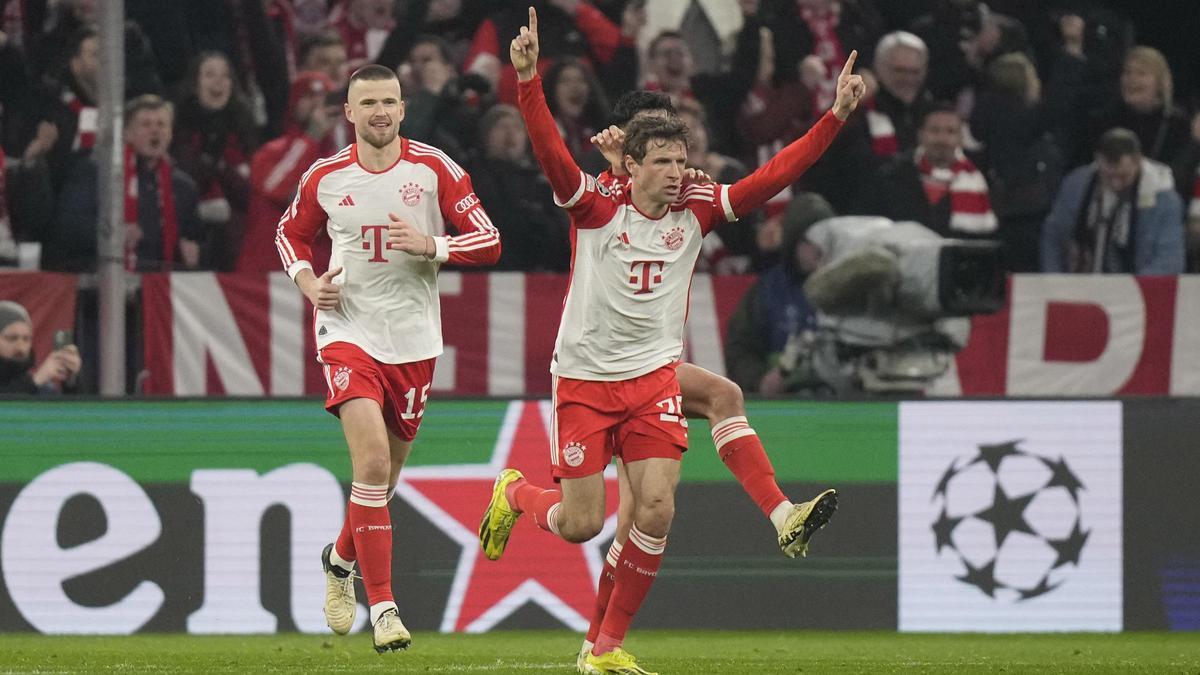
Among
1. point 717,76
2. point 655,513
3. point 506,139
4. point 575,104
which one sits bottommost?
point 655,513

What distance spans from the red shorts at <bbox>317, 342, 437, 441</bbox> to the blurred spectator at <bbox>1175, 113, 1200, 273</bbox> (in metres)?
6.59

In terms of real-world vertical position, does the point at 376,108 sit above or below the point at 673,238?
above

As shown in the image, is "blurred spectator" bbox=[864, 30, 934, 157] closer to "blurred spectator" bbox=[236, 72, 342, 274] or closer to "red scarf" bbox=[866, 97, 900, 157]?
"red scarf" bbox=[866, 97, 900, 157]

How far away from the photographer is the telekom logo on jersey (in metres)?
8.03

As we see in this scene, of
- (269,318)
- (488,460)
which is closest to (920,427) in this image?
(488,460)

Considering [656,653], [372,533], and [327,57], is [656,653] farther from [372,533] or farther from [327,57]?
[327,57]

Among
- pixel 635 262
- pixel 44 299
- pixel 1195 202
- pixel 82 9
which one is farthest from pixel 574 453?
pixel 82 9

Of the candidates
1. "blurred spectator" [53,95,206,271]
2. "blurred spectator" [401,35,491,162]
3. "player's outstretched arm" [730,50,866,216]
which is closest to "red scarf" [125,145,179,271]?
"blurred spectator" [53,95,206,271]

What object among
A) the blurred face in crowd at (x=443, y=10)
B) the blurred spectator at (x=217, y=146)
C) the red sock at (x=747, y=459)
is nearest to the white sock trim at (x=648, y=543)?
the red sock at (x=747, y=459)

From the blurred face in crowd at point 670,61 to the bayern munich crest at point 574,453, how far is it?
19.0ft

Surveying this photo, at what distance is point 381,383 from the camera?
830cm

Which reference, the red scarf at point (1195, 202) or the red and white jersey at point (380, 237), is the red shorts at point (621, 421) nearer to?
the red and white jersey at point (380, 237)

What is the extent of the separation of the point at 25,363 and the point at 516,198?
3.24 metres

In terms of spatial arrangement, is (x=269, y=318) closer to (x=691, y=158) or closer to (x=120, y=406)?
(x=120, y=406)
